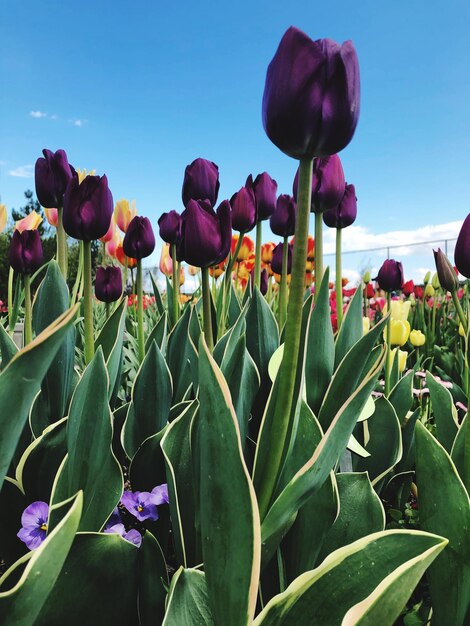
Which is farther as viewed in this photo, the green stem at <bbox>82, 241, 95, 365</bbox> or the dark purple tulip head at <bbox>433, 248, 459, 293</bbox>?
the dark purple tulip head at <bbox>433, 248, 459, 293</bbox>

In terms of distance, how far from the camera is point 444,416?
3.72 ft

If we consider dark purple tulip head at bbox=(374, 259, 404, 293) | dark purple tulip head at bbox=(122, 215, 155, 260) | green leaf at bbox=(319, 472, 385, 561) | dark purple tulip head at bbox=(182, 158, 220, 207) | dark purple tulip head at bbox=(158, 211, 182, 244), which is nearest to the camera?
green leaf at bbox=(319, 472, 385, 561)

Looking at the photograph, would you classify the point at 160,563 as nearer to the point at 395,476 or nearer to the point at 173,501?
the point at 173,501

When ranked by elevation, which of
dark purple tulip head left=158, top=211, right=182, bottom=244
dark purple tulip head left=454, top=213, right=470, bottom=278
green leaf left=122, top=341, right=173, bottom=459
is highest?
dark purple tulip head left=158, top=211, right=182, bottom=244

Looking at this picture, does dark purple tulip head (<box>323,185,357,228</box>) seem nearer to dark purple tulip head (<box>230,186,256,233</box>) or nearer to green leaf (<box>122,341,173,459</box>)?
dark purple tulip head (<box>230,186,256,233</box>)

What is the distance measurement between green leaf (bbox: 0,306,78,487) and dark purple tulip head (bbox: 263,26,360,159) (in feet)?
1.14

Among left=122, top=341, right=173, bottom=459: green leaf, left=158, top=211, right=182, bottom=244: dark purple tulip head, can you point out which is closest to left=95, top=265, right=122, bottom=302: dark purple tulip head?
left=158, top=211, right=182, bottom=244: dark purple tulip head

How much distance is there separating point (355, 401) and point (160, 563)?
380mm

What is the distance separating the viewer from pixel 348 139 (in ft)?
2.09

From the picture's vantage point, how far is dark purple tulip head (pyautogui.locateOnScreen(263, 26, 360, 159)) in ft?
1.99

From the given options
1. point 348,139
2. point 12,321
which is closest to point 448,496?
point 348,139

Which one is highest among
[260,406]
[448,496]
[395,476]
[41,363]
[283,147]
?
[283,147]

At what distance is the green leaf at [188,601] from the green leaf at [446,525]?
0.38 metres

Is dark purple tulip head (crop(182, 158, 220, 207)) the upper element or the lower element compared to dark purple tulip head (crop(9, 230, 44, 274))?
upper
